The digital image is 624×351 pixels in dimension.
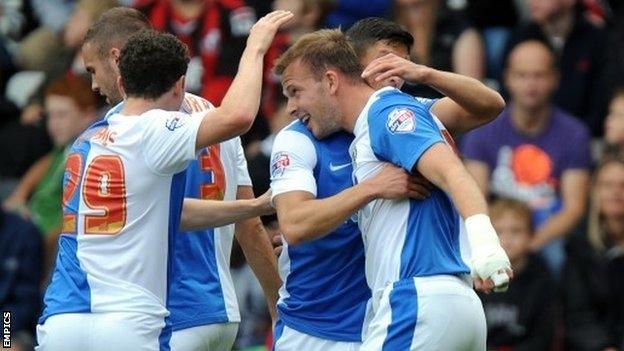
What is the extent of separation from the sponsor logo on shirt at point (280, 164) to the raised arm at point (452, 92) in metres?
0.72

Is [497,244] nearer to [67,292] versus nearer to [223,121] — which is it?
[223,121]

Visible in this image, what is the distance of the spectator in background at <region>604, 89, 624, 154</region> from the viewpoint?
40.5 ft

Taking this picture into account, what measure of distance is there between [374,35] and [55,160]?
602cm

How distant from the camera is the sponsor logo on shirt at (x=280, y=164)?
336 inches

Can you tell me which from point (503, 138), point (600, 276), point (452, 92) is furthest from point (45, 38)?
point (452, 92)

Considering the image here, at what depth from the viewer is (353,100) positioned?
332 inches

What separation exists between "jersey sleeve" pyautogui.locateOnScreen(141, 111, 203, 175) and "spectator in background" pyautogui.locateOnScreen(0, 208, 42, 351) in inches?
178

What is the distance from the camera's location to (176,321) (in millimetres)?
8852

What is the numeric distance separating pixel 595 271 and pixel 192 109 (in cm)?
361

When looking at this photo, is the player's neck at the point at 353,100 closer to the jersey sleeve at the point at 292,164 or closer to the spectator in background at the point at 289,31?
the jersey sleeve at the point at 292,164

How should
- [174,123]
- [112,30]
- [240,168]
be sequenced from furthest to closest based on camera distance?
[240,168], [112,30], [174,123]

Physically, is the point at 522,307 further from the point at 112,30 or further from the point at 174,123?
the point at 174,123

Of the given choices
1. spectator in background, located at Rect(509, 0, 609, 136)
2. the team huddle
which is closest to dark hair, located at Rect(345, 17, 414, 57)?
the team huddle

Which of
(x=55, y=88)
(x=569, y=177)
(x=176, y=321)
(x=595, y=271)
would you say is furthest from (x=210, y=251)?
(x=55, y=88)
